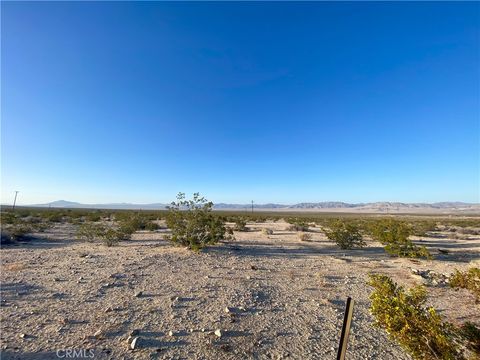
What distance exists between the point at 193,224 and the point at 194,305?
334 inches

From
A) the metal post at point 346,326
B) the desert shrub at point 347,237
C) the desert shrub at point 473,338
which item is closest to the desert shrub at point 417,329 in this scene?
the desert shrub at point 473,338

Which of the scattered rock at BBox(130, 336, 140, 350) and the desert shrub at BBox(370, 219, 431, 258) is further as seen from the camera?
the desert shrub at BBox(370, 219, 431, 258)

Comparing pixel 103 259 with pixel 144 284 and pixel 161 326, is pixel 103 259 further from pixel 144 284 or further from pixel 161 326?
pixel 161 326

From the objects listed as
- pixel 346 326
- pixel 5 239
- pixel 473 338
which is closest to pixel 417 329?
pixel 473 338

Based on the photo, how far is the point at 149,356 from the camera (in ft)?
15.3

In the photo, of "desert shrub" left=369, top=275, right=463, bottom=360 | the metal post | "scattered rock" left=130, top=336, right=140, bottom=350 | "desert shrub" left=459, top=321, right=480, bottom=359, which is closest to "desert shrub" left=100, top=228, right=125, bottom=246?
"scattered rock" left=130, top=336, right=140, bottom=350

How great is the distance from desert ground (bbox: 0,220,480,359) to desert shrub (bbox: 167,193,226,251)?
6.31ft

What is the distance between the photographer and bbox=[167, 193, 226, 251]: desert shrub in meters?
14.9

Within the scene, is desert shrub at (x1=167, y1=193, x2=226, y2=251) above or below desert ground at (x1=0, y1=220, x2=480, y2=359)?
above

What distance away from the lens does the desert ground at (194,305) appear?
5004mm

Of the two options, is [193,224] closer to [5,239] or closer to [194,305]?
[194,305]

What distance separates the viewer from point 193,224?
600 inches

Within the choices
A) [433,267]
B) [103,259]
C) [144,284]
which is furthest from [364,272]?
[103,259]

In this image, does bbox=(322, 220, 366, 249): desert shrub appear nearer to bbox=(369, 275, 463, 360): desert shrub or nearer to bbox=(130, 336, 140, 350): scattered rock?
bbox=(369, 275, 463, 360): desert shrub
